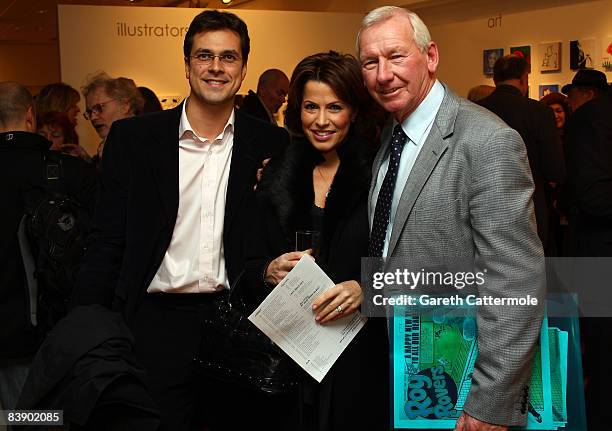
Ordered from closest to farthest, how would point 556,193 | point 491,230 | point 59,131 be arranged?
point 491,230 < point 59,131 < point 556,193

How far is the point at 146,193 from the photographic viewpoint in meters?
2.90

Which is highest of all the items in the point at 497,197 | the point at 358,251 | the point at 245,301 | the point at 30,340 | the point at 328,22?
the point at 328,22

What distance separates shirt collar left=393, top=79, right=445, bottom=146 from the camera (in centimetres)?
230

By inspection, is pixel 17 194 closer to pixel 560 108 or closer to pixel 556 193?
pixel 556 193

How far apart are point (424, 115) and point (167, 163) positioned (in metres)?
1.06

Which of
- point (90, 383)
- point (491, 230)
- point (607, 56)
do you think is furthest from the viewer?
point (607, 56)

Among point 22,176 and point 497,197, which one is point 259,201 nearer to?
point 497,197

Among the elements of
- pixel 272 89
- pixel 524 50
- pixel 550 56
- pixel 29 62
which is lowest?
pixel 272 89

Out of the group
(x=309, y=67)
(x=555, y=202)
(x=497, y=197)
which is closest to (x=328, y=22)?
(x=555, y=202)

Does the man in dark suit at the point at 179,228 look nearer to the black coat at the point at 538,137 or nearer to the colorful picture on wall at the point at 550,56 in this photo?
the black coat at the point at 538,137

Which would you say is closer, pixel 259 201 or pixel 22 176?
pixel 259 201

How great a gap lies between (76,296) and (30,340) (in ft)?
3.38

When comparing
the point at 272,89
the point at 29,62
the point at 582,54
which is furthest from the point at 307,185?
the point at 29,62

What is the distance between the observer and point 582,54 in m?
8.15
